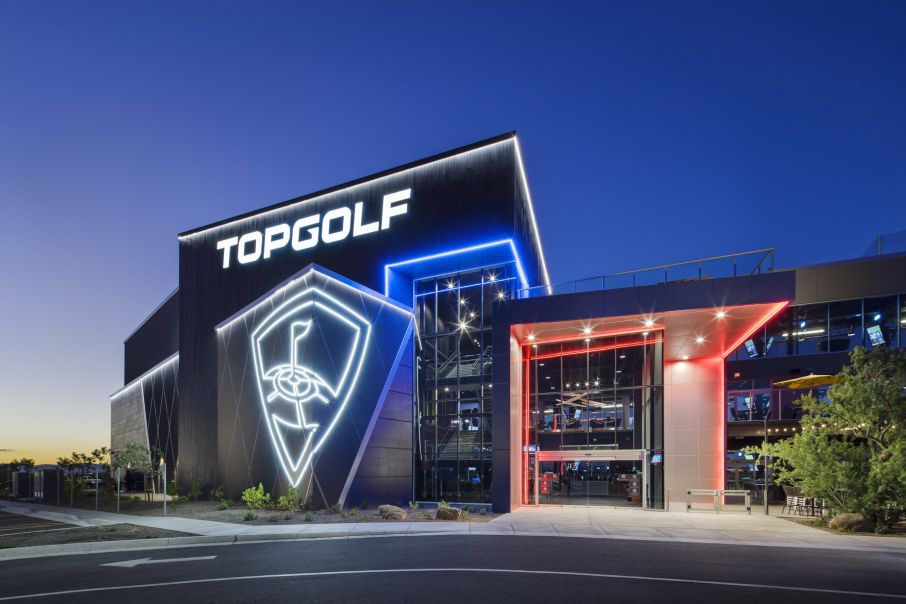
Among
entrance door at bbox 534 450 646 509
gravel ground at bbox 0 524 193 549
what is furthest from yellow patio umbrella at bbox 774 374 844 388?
gravel ground at bbox 0 524 193 549

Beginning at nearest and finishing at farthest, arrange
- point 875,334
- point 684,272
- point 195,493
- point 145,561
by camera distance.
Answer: point 145,561, point 684,272, point 195,493, point 875,334

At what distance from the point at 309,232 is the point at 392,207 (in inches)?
204

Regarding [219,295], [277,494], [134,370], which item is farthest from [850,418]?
[134,370]

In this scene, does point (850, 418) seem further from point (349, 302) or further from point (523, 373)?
point (349, 302)

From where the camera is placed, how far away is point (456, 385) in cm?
2411

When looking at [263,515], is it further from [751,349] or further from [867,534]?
[751,349]

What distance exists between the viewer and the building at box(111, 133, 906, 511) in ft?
65.5

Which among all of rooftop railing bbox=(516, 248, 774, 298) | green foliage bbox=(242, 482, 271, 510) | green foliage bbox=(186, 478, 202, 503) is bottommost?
green foliage bbox=(186, 478, 202, 503)

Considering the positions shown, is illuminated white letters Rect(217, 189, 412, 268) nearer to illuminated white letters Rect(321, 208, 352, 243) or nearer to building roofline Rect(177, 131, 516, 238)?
illuminated white letters Rect(321, 208, 352, 243)

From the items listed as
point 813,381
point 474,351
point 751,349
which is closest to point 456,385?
point 474,351

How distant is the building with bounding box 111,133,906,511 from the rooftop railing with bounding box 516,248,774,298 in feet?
0.28

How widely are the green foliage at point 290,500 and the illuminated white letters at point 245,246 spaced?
581 inches

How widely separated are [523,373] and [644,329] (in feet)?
18.0

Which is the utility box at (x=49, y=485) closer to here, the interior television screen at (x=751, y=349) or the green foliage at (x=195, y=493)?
the green foliage at (x=195, y=493)
